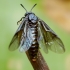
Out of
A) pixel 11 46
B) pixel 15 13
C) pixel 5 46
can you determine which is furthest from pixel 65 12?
pixel 11 46

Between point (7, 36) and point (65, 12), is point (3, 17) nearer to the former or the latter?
point (7, 36)

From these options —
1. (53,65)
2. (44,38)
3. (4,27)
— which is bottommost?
(53,65)

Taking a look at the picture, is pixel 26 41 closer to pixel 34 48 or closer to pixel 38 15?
pixel 34 48

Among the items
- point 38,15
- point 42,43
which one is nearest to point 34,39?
point 42,43

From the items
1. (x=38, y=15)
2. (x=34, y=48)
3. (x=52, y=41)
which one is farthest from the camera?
(x=38, y=15)

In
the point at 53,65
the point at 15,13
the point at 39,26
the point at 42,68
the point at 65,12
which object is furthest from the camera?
the point at 65,12

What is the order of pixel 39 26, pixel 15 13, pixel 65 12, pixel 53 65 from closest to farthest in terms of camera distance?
pixel 39 26 < pixel 53 65 < pixel 15 13 < pixel 65 12
